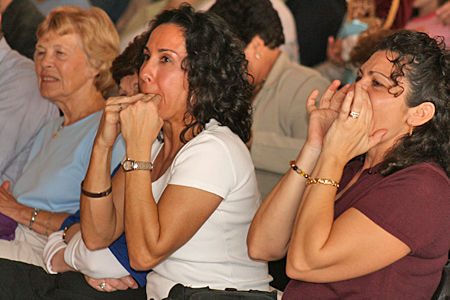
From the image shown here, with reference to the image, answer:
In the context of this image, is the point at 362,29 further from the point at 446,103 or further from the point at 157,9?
the point at 446,103

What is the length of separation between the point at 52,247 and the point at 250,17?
1.40 meters

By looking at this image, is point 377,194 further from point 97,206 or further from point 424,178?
point 97,206

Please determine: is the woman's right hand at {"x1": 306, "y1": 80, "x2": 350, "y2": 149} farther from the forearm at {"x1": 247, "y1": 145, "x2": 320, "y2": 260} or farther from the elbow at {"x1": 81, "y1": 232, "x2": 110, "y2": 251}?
the elbow at {"x1": 81, "y1": 232, "x2": 110, "y2": 251}

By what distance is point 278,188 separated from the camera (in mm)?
1394

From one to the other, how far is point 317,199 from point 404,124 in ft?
1.10

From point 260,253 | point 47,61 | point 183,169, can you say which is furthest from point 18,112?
point 260,253

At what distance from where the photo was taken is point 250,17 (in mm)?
2340

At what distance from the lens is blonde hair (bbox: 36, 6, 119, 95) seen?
2279 mm

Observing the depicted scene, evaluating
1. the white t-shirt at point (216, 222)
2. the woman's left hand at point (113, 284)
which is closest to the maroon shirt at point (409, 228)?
the white t-shirt at point (216, 222)

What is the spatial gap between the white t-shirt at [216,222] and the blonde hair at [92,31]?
106cm

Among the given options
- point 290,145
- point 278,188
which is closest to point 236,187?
point 278,188

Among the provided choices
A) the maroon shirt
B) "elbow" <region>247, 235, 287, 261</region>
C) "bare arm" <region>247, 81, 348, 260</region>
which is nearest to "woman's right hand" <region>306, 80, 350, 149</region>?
"bare arm" <region>247, 81, 348, 260</region>

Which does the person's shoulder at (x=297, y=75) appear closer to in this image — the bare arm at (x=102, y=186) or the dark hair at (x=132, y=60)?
the dark hair at (x=132, y=60)

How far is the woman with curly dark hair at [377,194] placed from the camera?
114 centimetres
